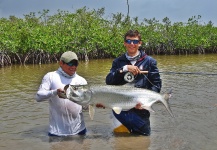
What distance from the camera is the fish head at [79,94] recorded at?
523 cm

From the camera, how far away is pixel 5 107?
1045 centimetres

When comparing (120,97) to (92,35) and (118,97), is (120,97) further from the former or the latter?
(92,35)

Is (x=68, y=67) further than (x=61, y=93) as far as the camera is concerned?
Yes

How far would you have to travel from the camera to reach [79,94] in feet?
17.4

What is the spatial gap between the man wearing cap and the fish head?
224mm

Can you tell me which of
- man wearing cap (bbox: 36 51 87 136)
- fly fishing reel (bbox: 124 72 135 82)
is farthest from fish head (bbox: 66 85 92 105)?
fly fishing reel (bbox: 124 72 135 82)

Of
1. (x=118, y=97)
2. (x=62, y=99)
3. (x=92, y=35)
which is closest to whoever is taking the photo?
(x=118, y=97)

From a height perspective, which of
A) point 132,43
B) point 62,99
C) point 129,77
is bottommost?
point 62,99

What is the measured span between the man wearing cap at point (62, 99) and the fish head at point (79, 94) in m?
0.22

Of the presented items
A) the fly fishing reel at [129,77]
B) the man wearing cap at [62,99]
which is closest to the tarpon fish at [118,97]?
the fly fishing reel at [129,77]

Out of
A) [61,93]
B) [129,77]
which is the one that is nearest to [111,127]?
[129,77]

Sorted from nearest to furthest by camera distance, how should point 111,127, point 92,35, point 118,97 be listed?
point 118,97 → point 111,127 → point 92,35

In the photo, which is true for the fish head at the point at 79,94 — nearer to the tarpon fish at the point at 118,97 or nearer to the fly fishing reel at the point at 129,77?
the tarpon fish at the point at 118,97

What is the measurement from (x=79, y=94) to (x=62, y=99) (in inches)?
19.4
